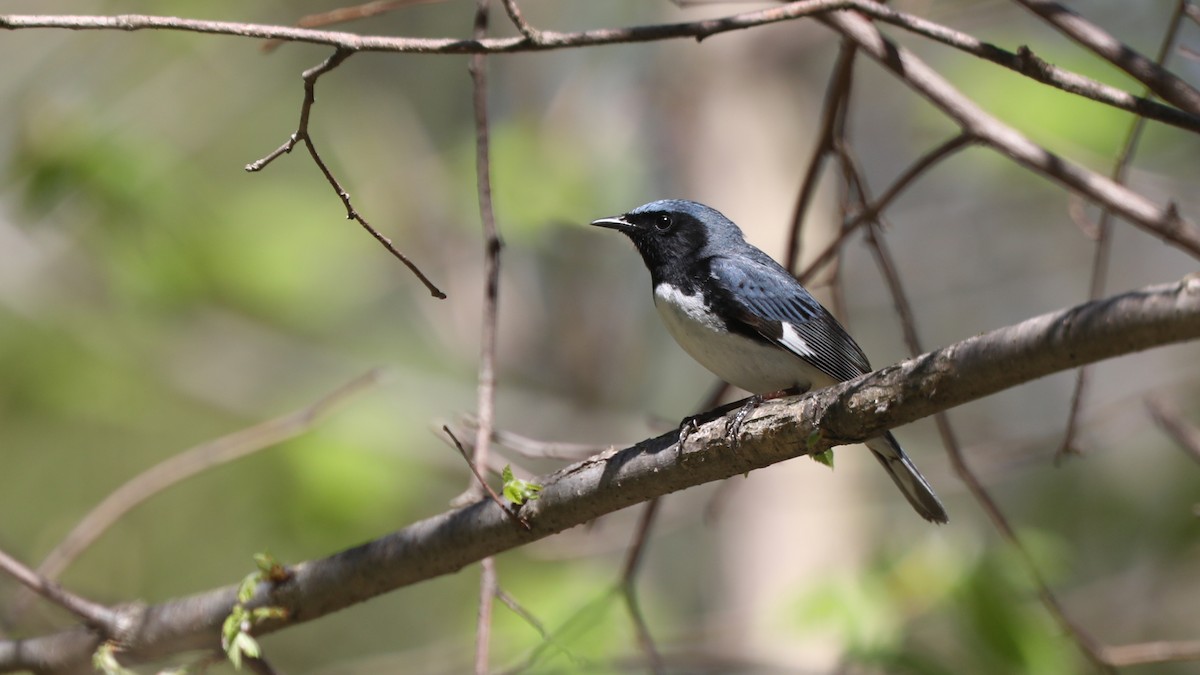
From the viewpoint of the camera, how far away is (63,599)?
272 cm

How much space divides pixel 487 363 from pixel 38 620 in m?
2.30

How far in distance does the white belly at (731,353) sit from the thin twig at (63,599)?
6.28ft

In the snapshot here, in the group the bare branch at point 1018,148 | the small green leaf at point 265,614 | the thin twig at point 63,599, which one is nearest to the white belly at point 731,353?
the bare branch at point 1018,148

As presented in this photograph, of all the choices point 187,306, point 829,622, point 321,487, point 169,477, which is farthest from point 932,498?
point 187,306

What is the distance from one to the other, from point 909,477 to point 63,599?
248cm

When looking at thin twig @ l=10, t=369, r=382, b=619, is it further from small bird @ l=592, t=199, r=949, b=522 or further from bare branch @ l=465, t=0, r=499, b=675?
small bird @ l=592, t=199, r=949, b=522

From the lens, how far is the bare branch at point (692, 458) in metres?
1.62

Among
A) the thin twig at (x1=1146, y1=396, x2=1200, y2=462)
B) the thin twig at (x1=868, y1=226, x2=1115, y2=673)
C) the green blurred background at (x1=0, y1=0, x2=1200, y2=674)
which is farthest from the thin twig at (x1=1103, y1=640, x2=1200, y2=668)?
the green blurred background at (x1=0, y1=0, x2=1200, y2=674)

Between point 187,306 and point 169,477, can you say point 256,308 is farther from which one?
point 169,477

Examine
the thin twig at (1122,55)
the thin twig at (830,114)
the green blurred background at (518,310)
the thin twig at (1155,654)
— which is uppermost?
the green blurred background at (518,310)

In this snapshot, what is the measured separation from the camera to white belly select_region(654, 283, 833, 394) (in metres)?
3.49

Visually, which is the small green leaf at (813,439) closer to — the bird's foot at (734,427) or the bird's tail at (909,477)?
the bird's foot at (734,427)

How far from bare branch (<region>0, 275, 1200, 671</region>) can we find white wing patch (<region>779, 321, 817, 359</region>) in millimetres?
1103

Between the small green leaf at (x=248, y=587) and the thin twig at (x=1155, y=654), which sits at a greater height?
the small green leaf at (x=248, y=587)
